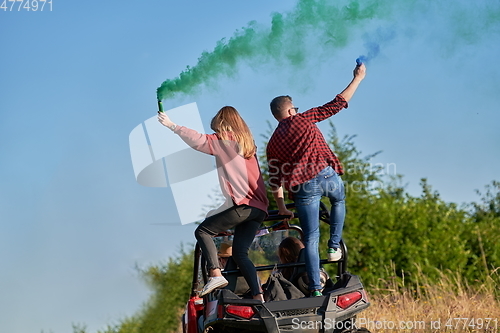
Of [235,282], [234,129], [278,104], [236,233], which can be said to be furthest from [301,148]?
[235,282]

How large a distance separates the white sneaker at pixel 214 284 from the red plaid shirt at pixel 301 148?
941mm

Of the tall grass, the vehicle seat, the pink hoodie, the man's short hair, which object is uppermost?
the man's short hair

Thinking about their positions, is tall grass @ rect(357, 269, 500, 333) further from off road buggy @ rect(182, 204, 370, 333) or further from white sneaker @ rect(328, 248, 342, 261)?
off road buggy @ rect(182, 204, 370, 333)

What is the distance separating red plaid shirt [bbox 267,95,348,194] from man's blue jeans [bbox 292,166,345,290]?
7 centimetres

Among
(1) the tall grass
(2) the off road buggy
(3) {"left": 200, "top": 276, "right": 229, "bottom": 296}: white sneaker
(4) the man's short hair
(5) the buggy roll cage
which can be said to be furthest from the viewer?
(1) the tall grass

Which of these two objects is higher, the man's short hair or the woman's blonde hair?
the man's short hair

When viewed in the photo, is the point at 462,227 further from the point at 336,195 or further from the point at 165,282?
the point at 336,195

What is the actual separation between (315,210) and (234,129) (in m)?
0.95

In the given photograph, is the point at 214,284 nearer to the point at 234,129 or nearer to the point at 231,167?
the point at 231,167

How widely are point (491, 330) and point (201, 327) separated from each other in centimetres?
287

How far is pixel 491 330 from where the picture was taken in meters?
6.92

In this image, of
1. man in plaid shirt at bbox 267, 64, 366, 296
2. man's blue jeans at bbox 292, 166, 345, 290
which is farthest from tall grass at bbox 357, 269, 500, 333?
man in plaid shirt at bbox 267, 64, 366, 296

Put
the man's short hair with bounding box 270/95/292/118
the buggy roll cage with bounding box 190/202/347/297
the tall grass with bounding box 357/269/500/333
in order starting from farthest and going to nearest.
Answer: the tall grass with bounding box 357/269/500/333
the man's short hair with bounding box 270/95/292/118
the buggy roll cage with bounding box 190/202/347/297

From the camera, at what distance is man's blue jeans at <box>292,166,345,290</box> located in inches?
225
